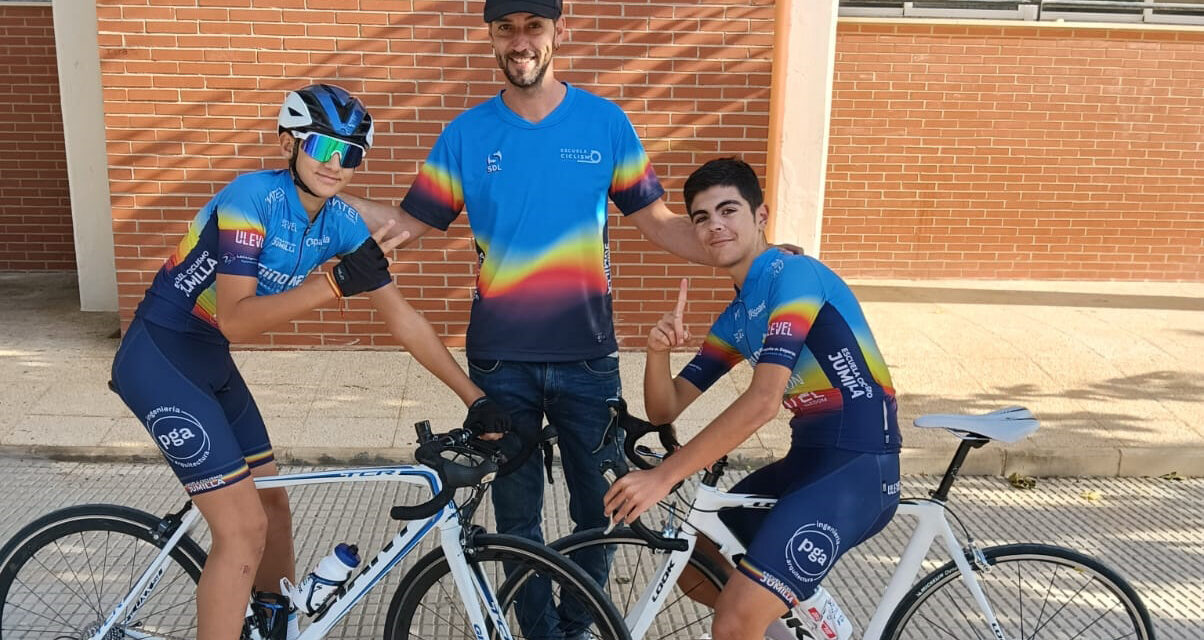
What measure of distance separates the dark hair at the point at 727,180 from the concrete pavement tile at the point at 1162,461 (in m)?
3.76

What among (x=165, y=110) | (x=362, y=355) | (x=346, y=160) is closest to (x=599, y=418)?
(x=346, y=160)

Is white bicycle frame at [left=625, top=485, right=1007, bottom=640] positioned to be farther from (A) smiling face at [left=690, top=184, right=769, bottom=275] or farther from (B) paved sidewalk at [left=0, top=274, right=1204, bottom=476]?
(B) paved sidewalk at [left=0, top=274, right=1204, bottom=476]

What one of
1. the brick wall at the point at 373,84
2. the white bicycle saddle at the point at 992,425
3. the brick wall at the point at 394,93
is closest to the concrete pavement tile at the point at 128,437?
the brick wall at the point at 394,93

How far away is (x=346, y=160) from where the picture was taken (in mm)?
2836

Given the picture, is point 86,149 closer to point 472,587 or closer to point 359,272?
point 359,272

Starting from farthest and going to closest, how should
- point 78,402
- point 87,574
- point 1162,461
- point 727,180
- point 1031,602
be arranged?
point 78,402 → point 1162,461 → point 1031,602 → point 87,574 → point 727,180

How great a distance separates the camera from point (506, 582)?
2.89 meters

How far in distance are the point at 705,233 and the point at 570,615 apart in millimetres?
1209

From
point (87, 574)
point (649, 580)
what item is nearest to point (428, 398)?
point (87, 574)

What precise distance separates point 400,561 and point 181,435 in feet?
2.33

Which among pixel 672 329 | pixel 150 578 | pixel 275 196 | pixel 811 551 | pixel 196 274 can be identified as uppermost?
pixel 275 196

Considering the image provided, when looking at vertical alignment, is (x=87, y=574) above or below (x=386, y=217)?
below

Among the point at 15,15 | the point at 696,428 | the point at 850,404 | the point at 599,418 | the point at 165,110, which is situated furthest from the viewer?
the point at 15,15

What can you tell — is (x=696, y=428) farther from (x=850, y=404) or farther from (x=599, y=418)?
(x=850, y=404)
